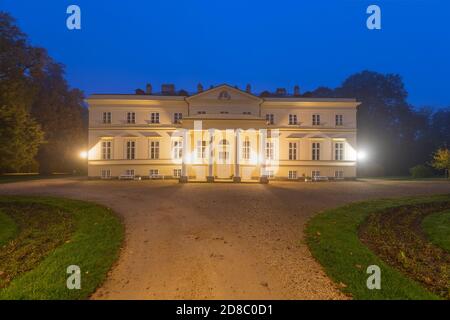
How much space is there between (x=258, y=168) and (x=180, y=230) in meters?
16.7

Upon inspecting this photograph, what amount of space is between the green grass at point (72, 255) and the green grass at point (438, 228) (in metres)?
8.51

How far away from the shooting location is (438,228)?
→ 321 inches

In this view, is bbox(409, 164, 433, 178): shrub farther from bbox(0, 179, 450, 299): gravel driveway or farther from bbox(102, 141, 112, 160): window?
bbox(102, 141, 112, 160): window

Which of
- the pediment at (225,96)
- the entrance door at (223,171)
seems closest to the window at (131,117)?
the pediment at (225,96)

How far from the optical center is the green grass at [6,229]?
292 inches

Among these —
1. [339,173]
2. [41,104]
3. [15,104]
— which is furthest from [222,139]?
[41,104]

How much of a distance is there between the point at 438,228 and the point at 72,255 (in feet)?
35.7

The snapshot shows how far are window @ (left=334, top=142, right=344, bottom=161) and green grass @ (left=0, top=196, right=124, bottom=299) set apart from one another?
24.7 metres

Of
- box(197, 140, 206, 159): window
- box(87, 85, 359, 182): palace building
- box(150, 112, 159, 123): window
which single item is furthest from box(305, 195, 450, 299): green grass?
box(150, 112, 159, 123): window

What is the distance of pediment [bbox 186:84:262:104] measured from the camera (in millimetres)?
26625

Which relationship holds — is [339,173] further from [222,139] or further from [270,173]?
[222,139]

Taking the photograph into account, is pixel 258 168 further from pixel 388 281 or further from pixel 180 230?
pixel 388 281

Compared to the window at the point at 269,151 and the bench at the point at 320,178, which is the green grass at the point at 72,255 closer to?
the window at the point at 269,151

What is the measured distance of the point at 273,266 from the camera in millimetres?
5031
